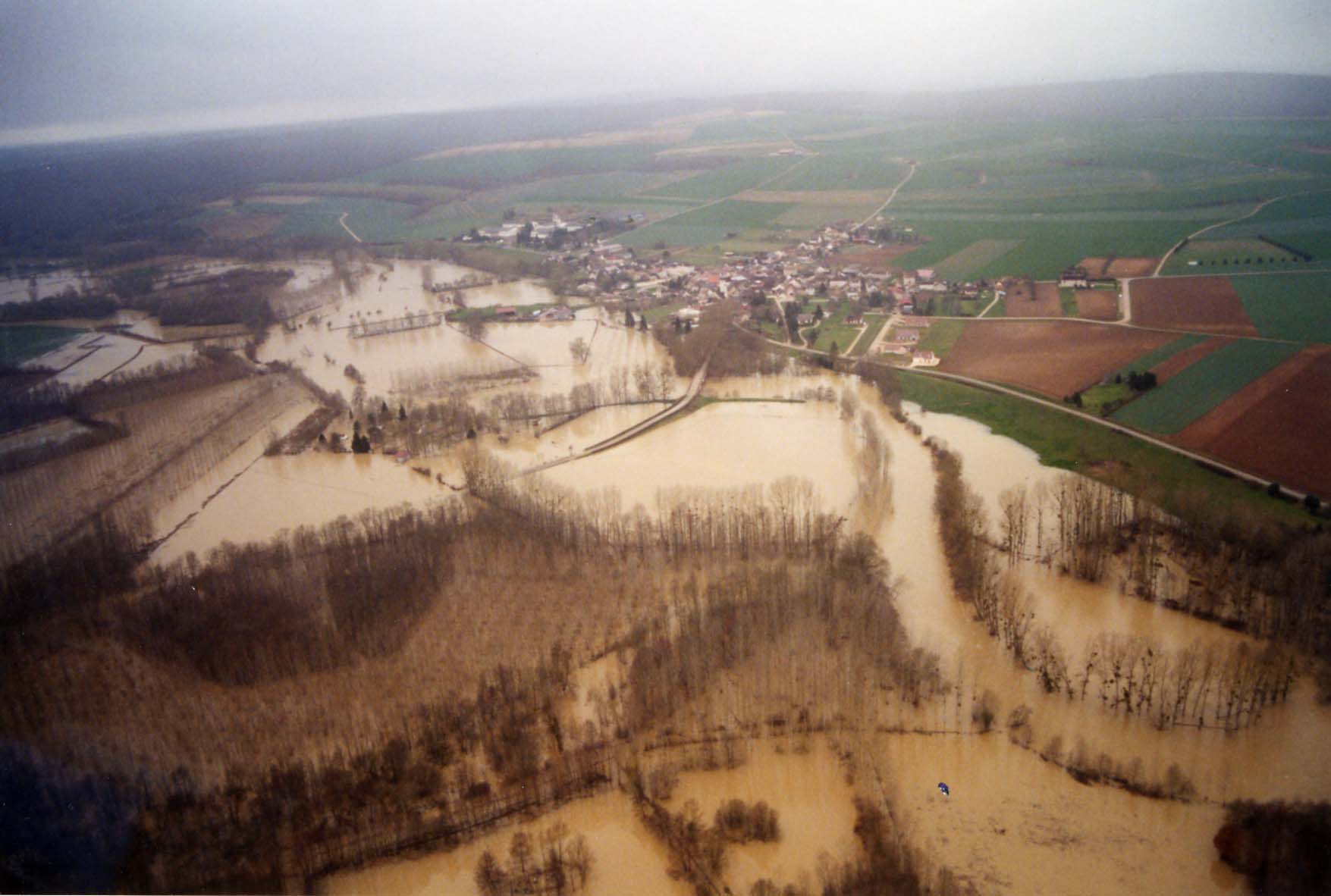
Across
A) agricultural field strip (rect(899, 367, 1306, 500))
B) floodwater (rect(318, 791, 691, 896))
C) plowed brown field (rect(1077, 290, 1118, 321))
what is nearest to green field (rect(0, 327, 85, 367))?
floodwater (rect(318, 791, 691, 896))

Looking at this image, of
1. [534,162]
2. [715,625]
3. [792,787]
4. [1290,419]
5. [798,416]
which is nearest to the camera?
[792,787]

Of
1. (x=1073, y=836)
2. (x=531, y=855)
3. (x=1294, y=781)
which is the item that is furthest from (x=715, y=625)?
(x=1294, y=781)

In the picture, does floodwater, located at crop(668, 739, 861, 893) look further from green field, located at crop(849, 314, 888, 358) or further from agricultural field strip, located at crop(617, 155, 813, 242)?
agricultural field strip, located at crop(617, 155, 813, 242)

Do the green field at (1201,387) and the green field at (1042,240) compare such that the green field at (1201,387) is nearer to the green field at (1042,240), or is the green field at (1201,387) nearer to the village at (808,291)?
the village at (808,291)

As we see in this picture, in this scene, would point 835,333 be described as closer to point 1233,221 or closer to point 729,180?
point 1233,221

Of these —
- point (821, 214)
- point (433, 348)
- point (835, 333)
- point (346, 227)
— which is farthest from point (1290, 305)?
point (346, 227)

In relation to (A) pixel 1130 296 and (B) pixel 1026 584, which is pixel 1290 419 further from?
(A) pixel 1130 296
